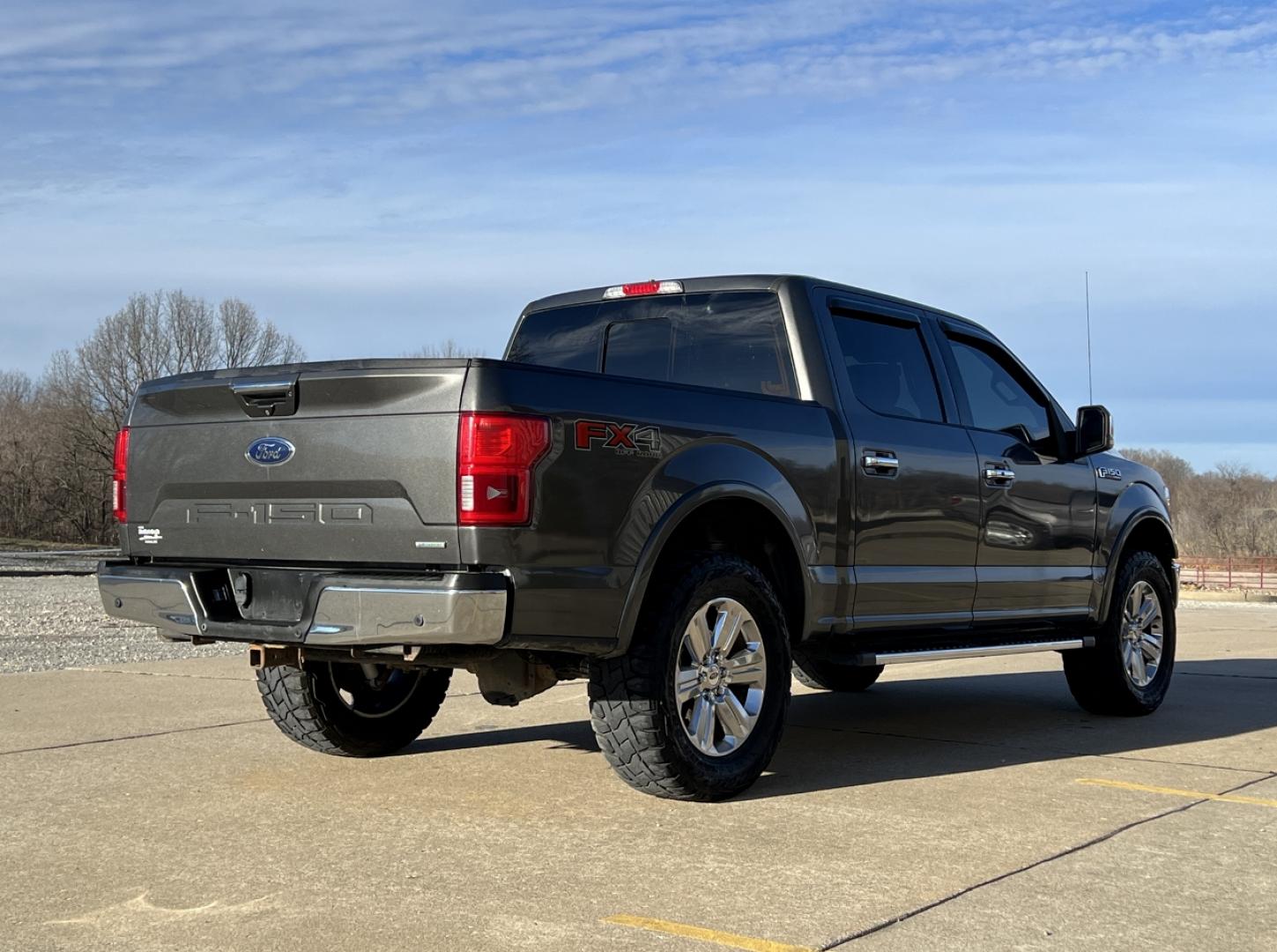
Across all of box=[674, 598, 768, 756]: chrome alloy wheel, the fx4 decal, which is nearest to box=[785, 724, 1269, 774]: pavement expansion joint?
box=[674, 598, 768, 756]: chrome alloy wheel

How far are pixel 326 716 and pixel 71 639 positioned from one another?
7866 mm

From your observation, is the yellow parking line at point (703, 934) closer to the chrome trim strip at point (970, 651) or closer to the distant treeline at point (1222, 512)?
the chrome trim strip at point (970, 651)

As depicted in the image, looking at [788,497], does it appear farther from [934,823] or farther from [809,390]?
[934,823]

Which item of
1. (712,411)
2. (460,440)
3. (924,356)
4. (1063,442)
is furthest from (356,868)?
(1063,442)

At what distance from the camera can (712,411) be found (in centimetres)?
571

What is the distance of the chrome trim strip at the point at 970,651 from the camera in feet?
20.9

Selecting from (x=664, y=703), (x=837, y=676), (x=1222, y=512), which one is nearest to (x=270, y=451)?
(x=664, y=703)

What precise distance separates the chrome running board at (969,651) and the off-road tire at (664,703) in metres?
0.87

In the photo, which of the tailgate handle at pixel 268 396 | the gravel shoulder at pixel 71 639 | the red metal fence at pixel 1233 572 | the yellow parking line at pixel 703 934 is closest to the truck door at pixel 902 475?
the tailgate handle at pixel 268 396

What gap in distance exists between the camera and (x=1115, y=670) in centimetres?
819

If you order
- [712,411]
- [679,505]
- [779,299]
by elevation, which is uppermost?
[779,299]

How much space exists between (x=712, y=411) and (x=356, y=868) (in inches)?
87.4

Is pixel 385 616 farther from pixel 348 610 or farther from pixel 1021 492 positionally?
pixel 1021 492

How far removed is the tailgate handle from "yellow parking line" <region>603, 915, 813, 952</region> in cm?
231
